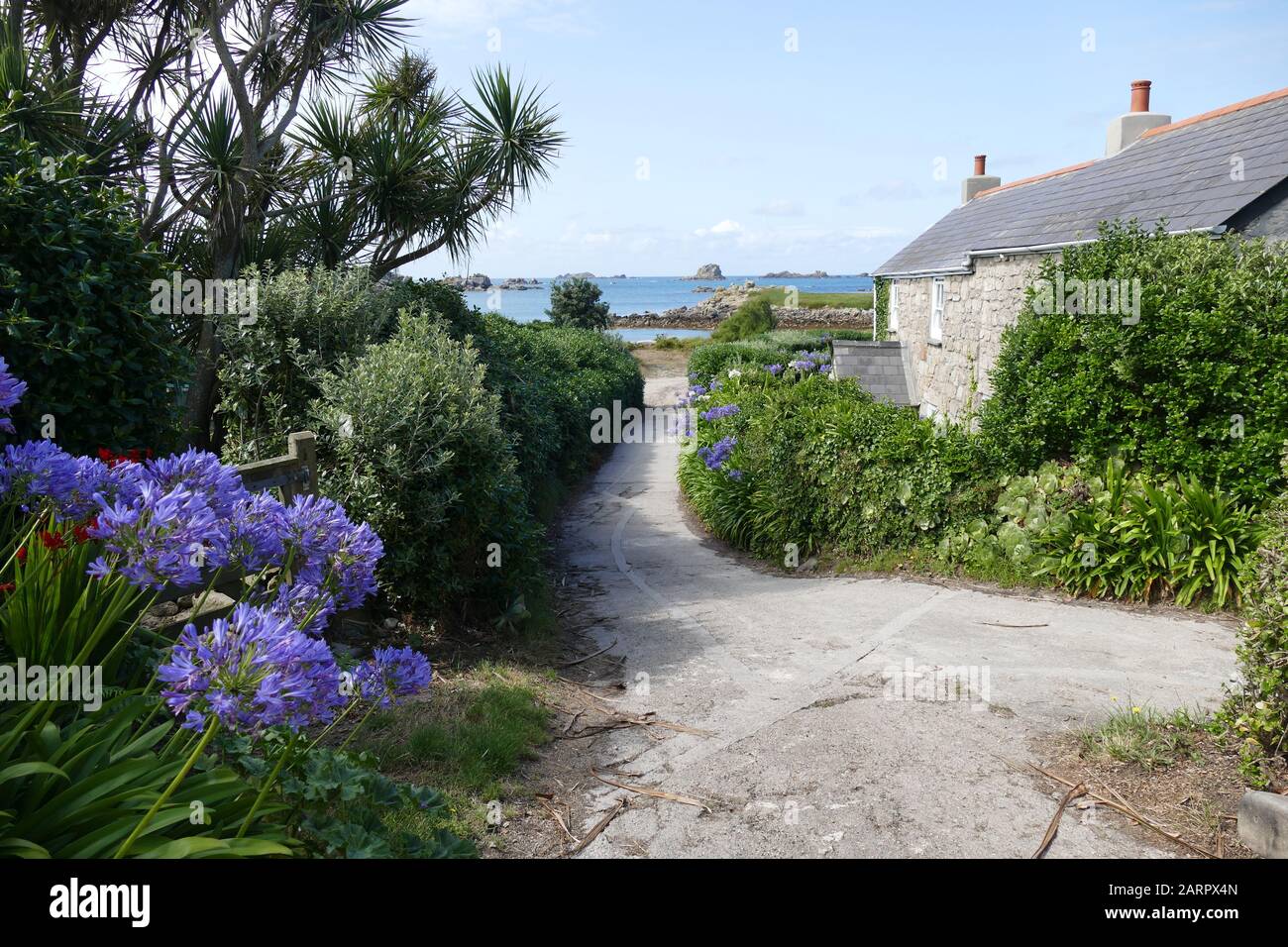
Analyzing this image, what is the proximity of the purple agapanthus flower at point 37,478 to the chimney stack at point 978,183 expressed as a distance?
2473 cm

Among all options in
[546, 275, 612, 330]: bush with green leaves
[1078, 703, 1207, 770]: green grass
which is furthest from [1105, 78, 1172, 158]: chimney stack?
[546, 275, 612, 330]: bush with green leaves

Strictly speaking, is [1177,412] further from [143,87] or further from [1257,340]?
[143,87]

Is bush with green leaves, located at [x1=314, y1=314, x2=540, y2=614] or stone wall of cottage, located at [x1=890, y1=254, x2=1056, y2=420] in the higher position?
stone wall of cottage, located at [x1=890, y1=254, x2=1056, y2=420]

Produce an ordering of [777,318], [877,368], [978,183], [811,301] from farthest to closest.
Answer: [811,301] < [777,318] < [978,183] < [877,368]

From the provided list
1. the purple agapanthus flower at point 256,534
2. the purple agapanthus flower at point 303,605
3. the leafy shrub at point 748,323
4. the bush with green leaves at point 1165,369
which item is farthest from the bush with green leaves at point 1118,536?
the leafy shrub at point 748,323

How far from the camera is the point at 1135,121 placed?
15703 mm

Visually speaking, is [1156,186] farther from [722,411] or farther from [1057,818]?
[1057,818]

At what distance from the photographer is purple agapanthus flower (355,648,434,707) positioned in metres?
2.93

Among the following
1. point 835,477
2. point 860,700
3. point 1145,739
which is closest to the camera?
point 1145,739

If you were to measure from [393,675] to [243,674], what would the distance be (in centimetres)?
93

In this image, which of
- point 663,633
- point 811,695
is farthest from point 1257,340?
point 663,633

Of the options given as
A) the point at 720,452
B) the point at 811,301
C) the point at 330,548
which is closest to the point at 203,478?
the point at 330,548

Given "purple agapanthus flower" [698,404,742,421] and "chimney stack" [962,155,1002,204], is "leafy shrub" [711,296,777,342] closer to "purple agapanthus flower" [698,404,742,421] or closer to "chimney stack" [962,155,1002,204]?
"chimney stack" [962,155,1002,204]

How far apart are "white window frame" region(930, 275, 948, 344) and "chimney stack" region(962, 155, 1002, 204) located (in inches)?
336
